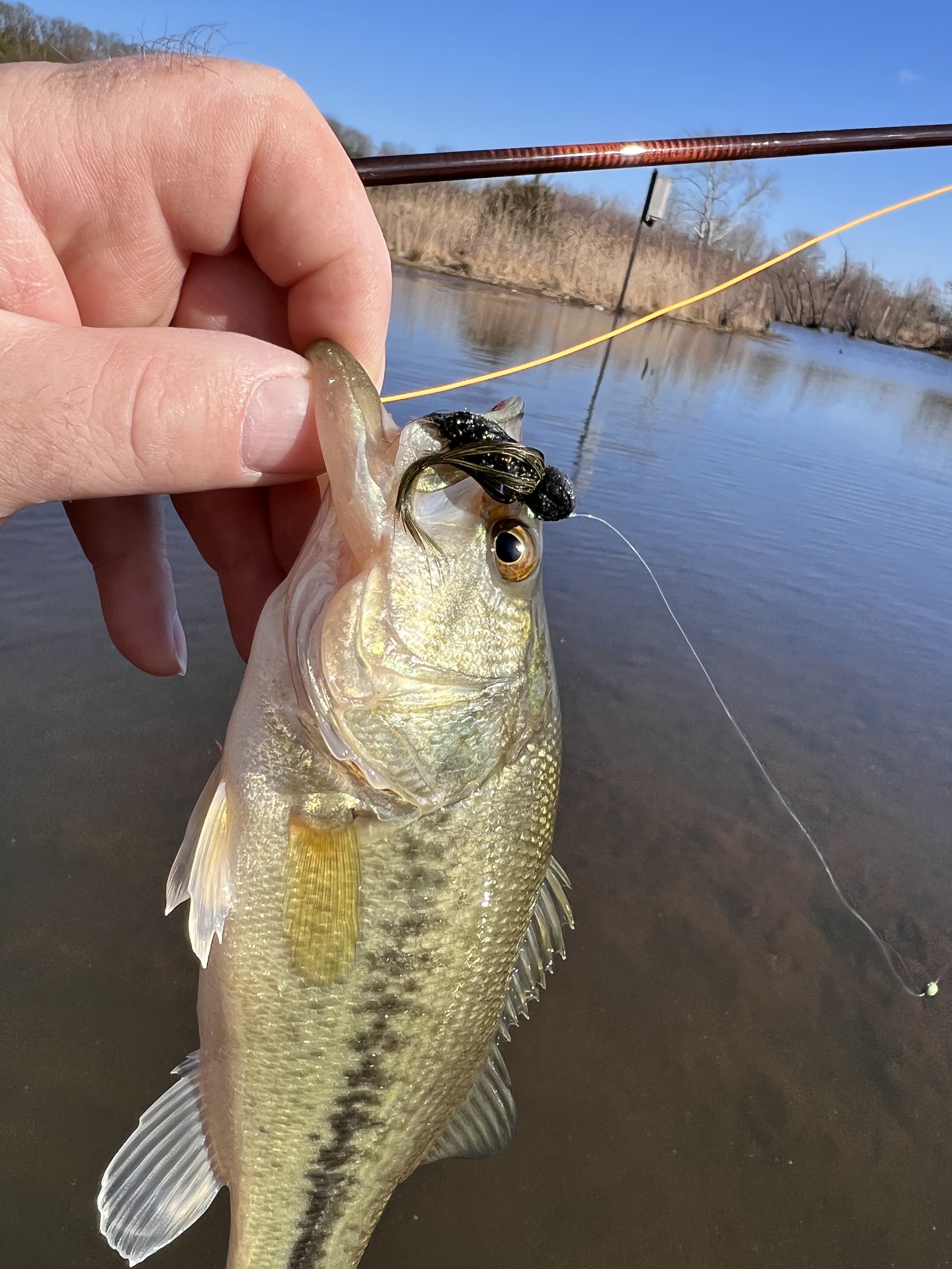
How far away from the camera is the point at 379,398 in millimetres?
1606

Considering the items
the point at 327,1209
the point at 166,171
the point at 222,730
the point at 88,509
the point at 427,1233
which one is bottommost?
the point at 427,1233

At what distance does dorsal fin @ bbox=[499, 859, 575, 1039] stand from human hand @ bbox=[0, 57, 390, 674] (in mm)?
1147

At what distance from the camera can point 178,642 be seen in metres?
2.57

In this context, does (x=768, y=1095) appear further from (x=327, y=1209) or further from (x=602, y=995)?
(x=327, y=1209)

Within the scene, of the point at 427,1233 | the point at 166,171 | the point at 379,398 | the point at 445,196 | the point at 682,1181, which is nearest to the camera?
the point at 379,398

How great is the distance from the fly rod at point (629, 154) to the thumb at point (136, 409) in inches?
54.4

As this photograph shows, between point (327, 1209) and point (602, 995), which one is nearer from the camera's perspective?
point (327, 1209)

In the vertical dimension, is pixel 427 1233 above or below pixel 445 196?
below

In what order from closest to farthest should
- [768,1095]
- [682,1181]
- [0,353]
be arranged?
[0,353]
[682,1181]
[768,1095]

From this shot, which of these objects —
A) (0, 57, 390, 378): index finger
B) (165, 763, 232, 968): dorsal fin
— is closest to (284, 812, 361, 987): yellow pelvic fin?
(165, 763, 232, 968): dorsal fin

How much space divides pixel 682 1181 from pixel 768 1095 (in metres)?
0.52

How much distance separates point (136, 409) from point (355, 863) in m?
0.99

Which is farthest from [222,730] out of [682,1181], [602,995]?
[682,1181]

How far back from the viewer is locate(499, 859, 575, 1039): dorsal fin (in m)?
1.90
